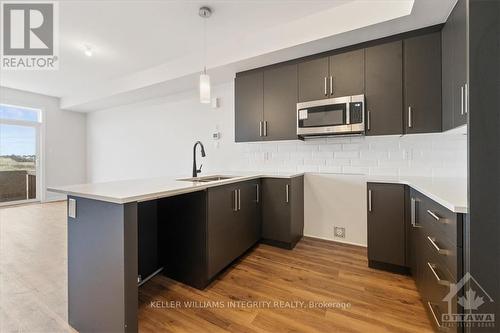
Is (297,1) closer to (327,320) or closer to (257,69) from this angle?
(257,69)

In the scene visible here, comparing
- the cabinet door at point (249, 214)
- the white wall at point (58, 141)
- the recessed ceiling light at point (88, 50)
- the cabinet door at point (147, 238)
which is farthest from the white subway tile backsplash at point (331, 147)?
the white wall at point (58, 141)

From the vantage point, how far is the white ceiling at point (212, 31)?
2154 millimetres

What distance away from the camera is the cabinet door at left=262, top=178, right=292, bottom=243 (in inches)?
106

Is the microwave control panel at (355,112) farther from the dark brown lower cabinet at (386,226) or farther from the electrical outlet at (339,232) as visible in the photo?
the electrical outlet at (339,232)

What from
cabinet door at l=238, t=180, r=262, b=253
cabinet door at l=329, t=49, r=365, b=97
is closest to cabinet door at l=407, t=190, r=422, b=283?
cabinet door at l=329, t=49, r=365, b=97

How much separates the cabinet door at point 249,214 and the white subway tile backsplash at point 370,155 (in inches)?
31.3

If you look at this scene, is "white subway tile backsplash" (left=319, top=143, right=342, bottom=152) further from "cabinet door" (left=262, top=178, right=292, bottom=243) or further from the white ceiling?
the white ceiling

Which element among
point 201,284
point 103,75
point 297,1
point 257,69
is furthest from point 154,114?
point 201,284

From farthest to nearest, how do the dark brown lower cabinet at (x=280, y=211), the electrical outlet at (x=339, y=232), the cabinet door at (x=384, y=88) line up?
the electrical outlet at (x=339, y=232) < the dark brown lower cabinet at (x=280, y=211) < the cabinet door at (x=384, y=88)

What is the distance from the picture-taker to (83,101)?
200 inches

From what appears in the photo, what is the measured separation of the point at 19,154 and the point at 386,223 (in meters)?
7.22

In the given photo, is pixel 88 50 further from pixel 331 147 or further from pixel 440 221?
pixel 440 221

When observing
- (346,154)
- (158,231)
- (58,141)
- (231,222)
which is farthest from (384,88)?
(58,141)

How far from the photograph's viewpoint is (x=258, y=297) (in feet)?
5.86
